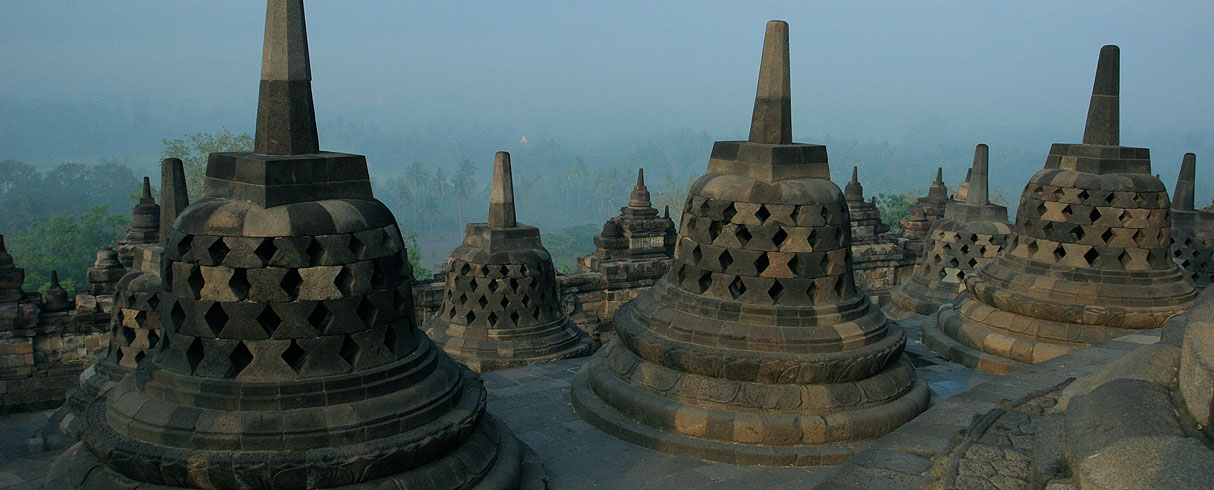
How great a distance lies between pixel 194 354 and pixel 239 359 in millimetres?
254

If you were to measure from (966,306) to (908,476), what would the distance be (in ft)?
19.6

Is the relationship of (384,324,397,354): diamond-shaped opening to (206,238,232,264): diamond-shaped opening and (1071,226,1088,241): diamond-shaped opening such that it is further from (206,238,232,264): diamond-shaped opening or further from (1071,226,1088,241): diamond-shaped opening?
(1071,226,1088,241): diamond-shaped opening

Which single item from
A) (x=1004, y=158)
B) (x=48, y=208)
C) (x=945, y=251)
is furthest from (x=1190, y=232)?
(x=1004, y=158)

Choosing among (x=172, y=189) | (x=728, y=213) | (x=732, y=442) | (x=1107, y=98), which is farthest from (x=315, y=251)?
(x=1107, y=98)

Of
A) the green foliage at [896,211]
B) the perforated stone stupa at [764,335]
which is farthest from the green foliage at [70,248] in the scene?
the green foliage at [896,211]

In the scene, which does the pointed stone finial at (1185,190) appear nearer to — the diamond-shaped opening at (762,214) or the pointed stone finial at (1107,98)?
Answer: the pointed stone finial at (1107,98)

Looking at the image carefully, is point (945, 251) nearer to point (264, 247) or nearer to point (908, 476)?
point (908, 476)

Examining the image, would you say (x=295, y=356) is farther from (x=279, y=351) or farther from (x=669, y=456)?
(x=669, y=456)

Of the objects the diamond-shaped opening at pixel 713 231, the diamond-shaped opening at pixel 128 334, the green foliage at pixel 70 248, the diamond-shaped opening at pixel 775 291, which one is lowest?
the green foliage at pixel 70 248

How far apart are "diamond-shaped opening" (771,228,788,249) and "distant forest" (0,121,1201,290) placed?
95.0 feet

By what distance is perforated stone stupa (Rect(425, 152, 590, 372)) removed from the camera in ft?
37.9

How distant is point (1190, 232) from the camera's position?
14.1 meters

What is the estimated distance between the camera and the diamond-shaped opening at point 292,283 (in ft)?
13.8

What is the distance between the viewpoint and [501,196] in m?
11.8
